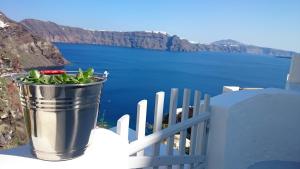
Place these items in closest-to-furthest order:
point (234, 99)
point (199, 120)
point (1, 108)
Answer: point (199, 120) < point (234, 99) < point (1, 108)

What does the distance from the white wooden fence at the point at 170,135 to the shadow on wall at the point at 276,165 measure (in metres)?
1.05

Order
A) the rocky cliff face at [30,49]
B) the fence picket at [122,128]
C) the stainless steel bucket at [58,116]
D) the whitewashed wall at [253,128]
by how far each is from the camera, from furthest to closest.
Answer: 1. the rocky cliff face at [30,49]
2. the whitewashed wall at [253,128]
3. the fence picket at [122,128]
4. the stainless steel bucket at [58,116]

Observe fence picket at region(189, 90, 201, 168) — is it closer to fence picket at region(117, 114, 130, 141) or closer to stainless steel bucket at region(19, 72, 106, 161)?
fence picket at region(117, 114, 130, 141)

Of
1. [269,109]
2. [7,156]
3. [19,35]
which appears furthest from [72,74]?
[19,35]

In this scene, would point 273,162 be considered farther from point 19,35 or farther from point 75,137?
point 19,35

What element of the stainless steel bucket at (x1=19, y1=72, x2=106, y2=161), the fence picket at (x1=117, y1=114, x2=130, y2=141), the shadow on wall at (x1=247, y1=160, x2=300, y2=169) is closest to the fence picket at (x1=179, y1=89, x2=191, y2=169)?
the fence picket at (x1=117, y1=114, x2=130, y2=141)

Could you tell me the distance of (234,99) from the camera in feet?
12.3

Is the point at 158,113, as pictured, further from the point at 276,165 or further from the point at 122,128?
the point at 276,165

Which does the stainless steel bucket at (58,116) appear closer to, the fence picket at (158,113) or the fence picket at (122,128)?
the fence picket at (122,128)

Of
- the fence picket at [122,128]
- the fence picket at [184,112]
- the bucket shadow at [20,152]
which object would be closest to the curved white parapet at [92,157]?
the bucket shadow at [20,152]

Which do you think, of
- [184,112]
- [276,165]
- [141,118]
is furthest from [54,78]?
[276,165]

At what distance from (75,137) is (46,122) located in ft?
0.56

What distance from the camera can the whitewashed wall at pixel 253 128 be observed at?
3576mm

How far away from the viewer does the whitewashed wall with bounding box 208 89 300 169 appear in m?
3.58
